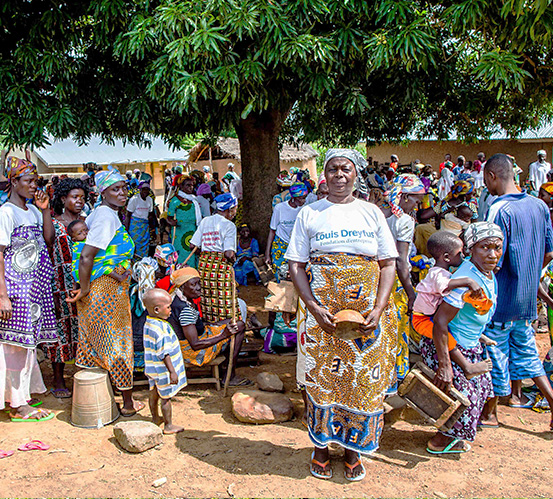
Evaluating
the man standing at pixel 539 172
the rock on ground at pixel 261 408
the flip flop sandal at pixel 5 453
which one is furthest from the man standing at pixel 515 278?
the man standing at pixel 539 172

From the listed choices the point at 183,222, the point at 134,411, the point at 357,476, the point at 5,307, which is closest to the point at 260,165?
the point at 183,222

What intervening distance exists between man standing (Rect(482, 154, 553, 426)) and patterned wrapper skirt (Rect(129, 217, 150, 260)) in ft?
22.8

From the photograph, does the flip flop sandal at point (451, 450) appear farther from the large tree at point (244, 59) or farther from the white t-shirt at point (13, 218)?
the white t-shirt at point (13, 218)

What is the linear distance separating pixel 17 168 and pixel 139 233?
523 centimetres

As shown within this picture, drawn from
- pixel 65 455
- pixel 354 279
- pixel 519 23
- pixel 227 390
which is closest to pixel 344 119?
pixel 519 23

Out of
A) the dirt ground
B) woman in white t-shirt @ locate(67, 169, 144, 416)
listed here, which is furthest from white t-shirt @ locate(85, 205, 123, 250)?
the dirt ground

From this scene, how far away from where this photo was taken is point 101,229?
13.8 feet

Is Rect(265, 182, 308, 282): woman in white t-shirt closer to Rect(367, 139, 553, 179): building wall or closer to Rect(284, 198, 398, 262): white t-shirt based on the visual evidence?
Rect(284, 198, 398, 262): white t-shirt

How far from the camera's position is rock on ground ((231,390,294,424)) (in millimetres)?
A: 4188

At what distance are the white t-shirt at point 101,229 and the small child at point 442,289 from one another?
2512mm

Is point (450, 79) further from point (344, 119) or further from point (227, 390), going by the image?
point (227, 390)

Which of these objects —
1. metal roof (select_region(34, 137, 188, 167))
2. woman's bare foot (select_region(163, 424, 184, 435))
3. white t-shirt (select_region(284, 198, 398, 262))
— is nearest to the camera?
white t-shirt (select_region(284, 198, 398, 262))

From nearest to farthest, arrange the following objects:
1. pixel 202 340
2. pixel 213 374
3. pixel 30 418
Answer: pixel 30 418
pixel 202 340
pixel 213 374

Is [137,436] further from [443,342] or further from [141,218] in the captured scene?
[141,218]
